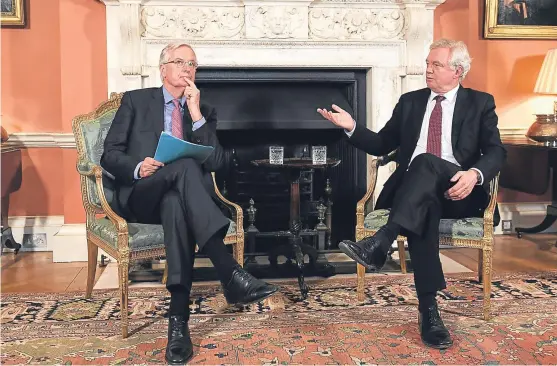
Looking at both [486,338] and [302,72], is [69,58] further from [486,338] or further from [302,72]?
[486,338]

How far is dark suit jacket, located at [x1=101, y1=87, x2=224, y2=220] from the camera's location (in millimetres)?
2932

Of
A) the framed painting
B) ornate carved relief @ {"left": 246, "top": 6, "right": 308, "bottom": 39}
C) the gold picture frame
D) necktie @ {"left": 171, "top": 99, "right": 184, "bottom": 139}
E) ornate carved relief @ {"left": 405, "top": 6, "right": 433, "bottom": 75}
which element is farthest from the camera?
the framed painting

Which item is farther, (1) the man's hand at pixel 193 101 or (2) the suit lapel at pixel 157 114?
(2) the suit lapel at pixel 157 114

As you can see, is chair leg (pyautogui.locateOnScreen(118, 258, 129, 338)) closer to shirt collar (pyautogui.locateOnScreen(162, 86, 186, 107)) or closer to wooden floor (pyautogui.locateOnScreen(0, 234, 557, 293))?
shirt collar (pyautogui.locateOnScreen(162, 86, 186, 107))

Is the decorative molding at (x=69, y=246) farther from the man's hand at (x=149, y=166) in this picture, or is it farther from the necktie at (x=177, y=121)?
the man's hand at (x=149, y=166)

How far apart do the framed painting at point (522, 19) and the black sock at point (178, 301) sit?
10.5 feet

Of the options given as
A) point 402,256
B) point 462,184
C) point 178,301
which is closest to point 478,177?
point 462,184

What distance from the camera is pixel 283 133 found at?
4.50m

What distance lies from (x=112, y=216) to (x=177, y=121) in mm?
548

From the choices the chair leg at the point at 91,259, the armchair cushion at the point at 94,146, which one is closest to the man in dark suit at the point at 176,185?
the armchair cushion at the point at 94,146

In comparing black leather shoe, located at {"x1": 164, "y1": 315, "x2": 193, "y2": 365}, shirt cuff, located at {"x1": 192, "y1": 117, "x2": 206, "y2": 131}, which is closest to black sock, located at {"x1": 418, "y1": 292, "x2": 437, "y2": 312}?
black leather shoe, located at {"x1": 164, "y1": 315, "x2": 193, "y2": 365}

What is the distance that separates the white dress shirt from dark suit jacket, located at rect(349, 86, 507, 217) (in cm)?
2

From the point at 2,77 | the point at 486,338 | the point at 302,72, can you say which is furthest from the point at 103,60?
the point at 486,338

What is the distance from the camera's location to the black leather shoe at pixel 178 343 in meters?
2.52
